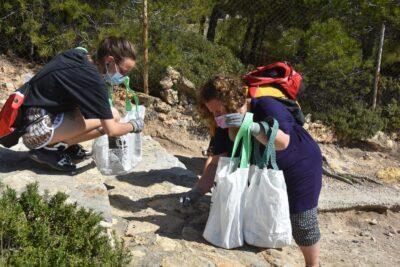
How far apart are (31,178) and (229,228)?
Answer: 1232mm

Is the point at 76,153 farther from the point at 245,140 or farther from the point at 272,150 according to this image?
the point at 272,150

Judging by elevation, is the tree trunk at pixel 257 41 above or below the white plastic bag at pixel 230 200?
below

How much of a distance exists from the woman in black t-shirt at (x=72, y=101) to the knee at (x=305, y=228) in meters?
1.16

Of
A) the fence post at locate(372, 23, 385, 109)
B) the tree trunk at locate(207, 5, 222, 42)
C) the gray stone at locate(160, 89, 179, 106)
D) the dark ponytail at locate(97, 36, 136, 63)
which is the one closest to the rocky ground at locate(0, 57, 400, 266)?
the gray stone at locate(160, 89, 179, 106)

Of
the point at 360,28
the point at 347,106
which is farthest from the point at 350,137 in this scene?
the point at 360,28

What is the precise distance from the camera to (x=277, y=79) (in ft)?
8.95

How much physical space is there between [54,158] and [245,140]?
1275 millimetres

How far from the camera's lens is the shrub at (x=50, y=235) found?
2.05m

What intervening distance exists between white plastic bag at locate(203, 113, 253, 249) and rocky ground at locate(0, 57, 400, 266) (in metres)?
0.07

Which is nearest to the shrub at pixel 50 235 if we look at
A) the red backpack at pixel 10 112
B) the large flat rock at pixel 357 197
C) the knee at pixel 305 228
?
the red backpack at pixel 10 112

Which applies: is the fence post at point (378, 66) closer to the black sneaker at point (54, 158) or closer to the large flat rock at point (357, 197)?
the large flat rock at point (357, 197)

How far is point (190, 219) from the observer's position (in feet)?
10.1

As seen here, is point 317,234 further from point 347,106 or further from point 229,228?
point 347,106

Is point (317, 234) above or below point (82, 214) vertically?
below
